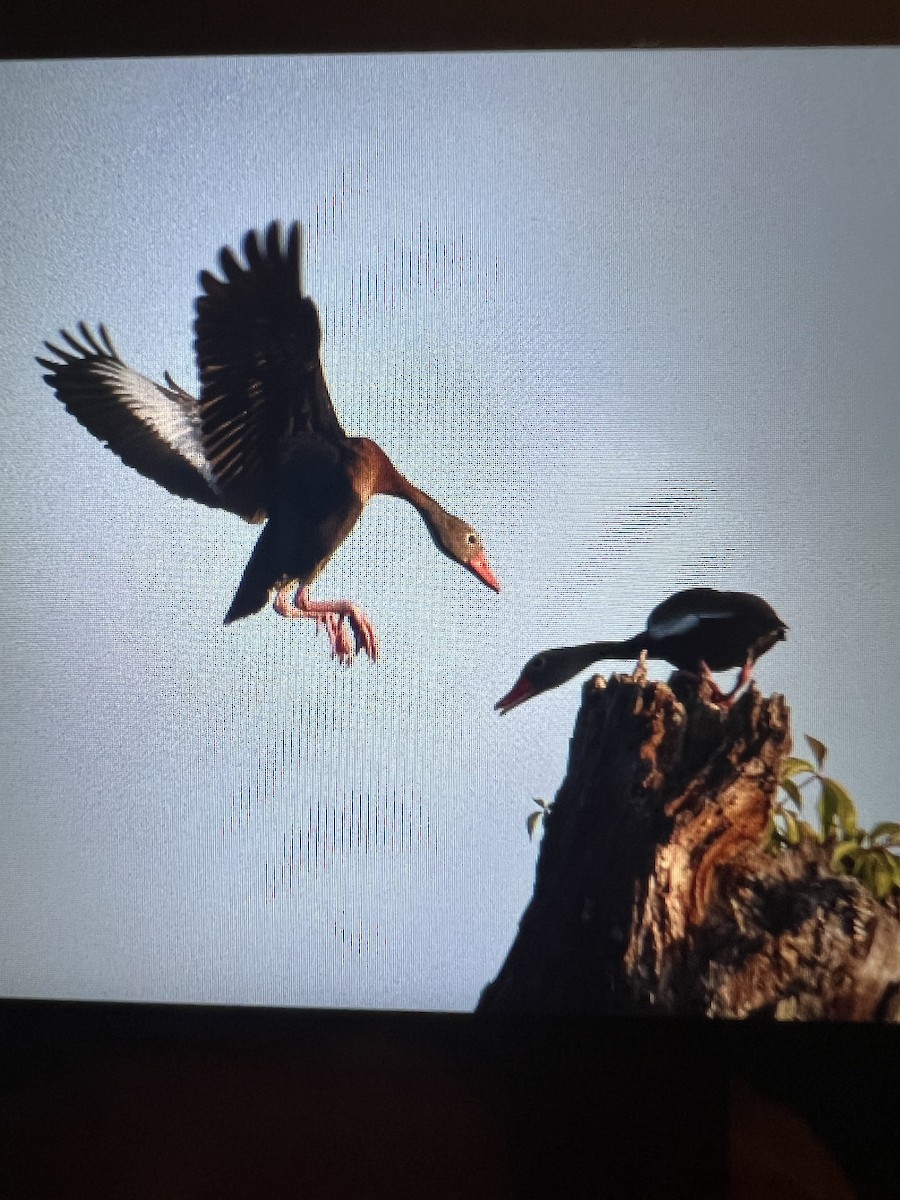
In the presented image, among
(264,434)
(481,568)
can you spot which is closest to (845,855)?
(481,568)

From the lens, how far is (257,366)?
0.88 m

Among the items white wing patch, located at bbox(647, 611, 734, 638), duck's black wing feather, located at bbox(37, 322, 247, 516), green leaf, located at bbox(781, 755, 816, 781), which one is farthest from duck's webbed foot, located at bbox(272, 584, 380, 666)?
green leaf, located at bbox(781, 755, 816, 781)

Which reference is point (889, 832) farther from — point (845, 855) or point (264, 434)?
point (264, 434)

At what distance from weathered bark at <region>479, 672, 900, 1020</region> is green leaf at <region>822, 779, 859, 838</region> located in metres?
0.03

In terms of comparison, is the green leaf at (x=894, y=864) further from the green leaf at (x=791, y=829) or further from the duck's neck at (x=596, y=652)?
the duck's neck at (x=596, y=652)

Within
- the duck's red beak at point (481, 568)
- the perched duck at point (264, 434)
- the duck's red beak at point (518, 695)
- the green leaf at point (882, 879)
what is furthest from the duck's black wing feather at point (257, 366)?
the green leaf at point (882, 879)

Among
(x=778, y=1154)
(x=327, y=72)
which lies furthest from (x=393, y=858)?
(x=327, y=72)

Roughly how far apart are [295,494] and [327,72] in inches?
14.8

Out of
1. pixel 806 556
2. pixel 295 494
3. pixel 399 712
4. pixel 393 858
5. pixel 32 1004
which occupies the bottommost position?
pixel 32 1004

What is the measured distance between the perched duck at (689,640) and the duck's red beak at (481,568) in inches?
3.0

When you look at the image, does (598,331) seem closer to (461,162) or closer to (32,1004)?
(461,162)

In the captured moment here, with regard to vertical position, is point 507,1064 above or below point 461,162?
below

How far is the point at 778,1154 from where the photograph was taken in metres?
0.84

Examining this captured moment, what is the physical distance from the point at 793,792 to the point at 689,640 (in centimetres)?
15
